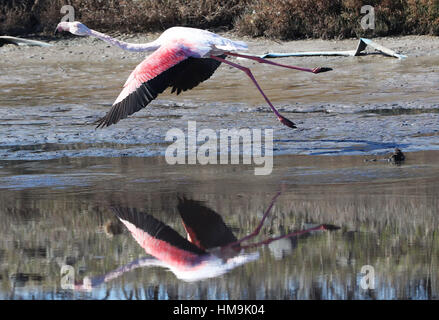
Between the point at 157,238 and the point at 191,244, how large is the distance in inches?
10.5

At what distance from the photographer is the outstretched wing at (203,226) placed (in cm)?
606

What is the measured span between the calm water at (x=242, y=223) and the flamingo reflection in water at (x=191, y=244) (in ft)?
0.18

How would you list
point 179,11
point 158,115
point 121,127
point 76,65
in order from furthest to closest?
1. point 179,11
2. point 76,65
3. point 158,115
4. point 121,127

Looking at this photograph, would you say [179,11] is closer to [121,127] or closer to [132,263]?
[121,127]

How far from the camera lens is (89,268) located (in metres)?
5.53

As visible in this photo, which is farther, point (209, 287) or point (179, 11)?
point (179, 11)

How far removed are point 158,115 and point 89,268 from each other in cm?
673

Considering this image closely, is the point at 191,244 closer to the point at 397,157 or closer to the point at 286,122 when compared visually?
the point at 397,157

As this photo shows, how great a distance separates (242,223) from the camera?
6480 millimetres

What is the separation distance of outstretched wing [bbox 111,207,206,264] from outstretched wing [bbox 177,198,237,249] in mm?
94

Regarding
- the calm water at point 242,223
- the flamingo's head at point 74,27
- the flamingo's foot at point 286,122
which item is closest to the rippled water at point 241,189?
the calm water at point 242,223

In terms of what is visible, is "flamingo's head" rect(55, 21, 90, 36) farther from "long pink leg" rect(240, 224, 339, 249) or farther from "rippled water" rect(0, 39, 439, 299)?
"long pink leg" rect(240, 224, 339, 249)

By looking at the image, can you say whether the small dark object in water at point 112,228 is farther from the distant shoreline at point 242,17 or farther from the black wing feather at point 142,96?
the distant shoreline at point 242,17
